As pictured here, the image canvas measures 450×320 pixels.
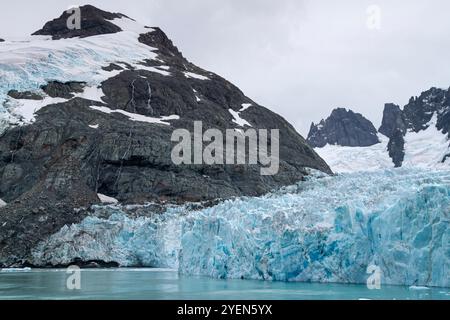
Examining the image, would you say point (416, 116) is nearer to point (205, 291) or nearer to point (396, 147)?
point (396, 147)

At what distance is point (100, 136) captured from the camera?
53.3m

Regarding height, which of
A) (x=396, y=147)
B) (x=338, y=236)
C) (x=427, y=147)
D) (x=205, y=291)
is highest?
(x=396, y=147)

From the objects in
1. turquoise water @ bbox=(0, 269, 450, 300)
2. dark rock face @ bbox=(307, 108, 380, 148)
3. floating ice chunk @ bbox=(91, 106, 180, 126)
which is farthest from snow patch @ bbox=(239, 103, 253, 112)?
dark rock face @ bbox=(307, 108, 380, 148)

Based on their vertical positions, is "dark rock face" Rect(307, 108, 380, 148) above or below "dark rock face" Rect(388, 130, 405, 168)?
above

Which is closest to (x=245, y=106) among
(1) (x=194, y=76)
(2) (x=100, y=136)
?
(1) (x=194, y=76)

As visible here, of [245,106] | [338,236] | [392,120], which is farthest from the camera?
[392,120]

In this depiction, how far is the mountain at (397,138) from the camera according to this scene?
133 meters

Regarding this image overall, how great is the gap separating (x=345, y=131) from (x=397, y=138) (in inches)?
1481

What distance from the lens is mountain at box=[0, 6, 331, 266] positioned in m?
44.8

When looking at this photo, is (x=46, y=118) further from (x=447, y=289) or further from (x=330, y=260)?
(x=447, y=289)

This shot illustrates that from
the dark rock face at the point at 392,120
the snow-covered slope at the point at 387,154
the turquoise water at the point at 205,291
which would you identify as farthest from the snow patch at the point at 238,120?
the dark rock face at the point at 392,120

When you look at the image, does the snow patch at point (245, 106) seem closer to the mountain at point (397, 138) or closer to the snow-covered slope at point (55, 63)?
the snow-covered slope at point (55, 63)

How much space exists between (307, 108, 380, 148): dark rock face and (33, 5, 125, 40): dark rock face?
99231 millimetres

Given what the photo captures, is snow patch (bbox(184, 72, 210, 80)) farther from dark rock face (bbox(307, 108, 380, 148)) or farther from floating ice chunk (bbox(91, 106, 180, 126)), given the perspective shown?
dark rock face (bbox(307, 108, 380, 148))
